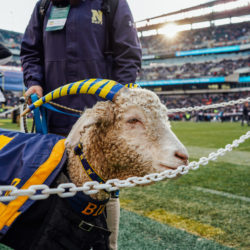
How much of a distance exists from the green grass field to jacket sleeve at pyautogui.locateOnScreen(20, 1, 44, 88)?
1441 mm

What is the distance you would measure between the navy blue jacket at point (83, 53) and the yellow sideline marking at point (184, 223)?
1382 millimetres

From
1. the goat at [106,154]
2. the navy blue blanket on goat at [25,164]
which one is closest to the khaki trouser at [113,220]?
the goat at [106,154]

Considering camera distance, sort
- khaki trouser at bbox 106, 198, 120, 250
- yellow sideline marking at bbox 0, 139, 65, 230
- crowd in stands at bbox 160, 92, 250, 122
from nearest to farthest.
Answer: yellow sideline marking at bbox 0, 139, 65, 230
khaki trouser at bbox 106, 198, 120, 250
crowd in stands at bbox 160, 92, 250, 122

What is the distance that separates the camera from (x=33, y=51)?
6.11 ft

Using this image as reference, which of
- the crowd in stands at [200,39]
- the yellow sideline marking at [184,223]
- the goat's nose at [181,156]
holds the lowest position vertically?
the yellow sideline marking at [184,223]

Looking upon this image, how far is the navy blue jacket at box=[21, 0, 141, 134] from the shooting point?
5.47 ft

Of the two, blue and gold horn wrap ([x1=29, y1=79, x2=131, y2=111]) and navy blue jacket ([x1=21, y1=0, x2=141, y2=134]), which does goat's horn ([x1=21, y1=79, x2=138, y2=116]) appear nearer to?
blue and gold horn wrap ([x1=29, y1=79, x2=131, y2=111])

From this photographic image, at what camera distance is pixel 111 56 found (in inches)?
71.0

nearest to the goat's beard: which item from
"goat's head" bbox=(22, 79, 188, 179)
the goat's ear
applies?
"goat's head" bbox=(22, 79, 188, 179)

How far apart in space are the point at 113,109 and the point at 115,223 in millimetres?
766

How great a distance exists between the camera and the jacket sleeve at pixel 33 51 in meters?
1.80

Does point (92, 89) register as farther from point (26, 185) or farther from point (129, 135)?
point (26, 185)

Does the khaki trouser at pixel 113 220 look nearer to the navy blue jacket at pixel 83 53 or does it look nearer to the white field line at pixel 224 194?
the navy blue jacket at pixel 83 53

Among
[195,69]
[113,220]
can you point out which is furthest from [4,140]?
[195,69]
